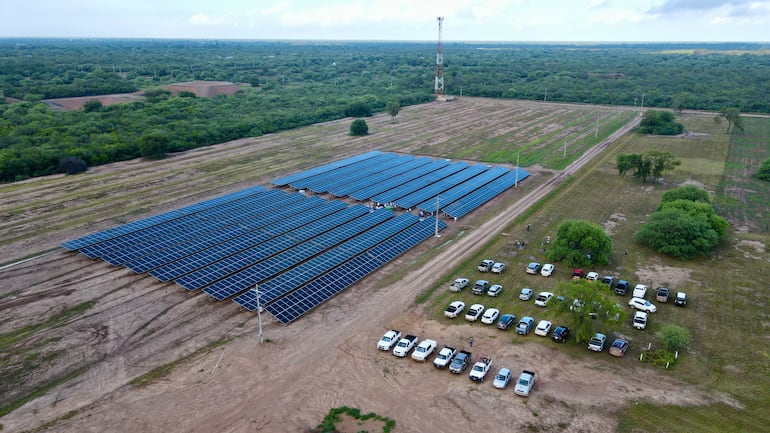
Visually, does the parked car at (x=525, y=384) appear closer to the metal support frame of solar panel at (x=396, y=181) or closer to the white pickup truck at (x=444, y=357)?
the white pickup truck at (x=444, y=357)

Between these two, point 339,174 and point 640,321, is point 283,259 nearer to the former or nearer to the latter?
point 339,174

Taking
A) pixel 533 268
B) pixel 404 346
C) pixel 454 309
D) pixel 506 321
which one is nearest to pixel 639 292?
pixel 533 268

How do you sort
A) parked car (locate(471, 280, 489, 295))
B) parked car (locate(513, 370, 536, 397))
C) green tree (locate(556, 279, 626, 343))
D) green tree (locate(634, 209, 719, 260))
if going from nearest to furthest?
parked car (locate(513, 370, 536, 397)) < green tree (locate(556, 279, 626, 343)) < parked car (locate(471, 280, 489, 295)) < green tree (locate(634, 209, 719, 260))

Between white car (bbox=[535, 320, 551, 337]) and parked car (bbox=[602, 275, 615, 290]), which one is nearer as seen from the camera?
white car (bbox=[535, 320, 551, 337])

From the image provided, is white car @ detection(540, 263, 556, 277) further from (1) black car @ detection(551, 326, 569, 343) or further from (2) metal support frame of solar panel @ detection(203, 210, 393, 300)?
(2) metal support frame of solar panel @ detection(203, 210, 393, 300)

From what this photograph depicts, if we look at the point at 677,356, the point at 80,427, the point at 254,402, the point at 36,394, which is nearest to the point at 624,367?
the point at 677,356

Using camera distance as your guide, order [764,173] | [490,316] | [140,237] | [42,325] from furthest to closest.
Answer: [764,173] < [140,237] < [490,316] < [42,325]

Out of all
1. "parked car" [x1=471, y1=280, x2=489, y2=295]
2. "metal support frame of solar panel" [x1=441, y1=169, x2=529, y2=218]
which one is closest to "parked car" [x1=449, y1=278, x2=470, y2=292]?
"parked car" [x1=471, y1=280, x2=489, y2=295]
